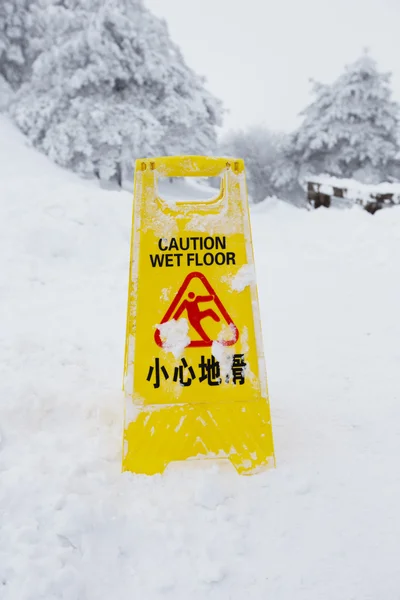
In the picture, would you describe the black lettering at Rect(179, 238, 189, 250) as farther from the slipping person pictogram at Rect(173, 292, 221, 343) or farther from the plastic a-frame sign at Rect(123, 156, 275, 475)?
the slipping person pictogram at Rect(173, 292, 221, 343)

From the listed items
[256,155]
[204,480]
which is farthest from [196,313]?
[256,155]

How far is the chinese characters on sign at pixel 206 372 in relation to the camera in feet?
7.10

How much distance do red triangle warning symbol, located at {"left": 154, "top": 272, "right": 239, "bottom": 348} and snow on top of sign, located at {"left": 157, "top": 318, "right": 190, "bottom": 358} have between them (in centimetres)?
2

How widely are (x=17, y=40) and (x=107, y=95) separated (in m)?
5.22

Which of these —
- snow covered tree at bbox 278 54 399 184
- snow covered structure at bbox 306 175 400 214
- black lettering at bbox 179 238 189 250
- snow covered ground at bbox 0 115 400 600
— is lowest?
snow covered ground at bbox 0 115 400 600

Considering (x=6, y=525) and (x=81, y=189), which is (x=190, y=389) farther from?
(x=81, y=189)

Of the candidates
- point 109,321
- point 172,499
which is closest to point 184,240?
point 172,499

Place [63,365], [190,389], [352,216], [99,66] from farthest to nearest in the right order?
[99,66]
[352,216]
[63,365]
[190,389]

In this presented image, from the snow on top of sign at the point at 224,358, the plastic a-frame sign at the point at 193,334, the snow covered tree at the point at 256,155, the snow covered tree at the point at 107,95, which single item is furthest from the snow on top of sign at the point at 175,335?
the snow covered tree at the point at 256,155

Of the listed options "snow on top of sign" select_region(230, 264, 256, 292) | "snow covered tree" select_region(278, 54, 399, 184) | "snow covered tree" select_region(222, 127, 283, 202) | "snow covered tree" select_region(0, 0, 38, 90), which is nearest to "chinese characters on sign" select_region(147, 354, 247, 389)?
"snow on top of sign" select_region(230, 264, 256, 292)

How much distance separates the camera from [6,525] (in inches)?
68.8

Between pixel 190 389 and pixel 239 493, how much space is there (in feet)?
1.68

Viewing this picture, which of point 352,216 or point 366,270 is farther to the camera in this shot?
point 352,216

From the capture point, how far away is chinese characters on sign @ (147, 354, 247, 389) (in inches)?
85.2
